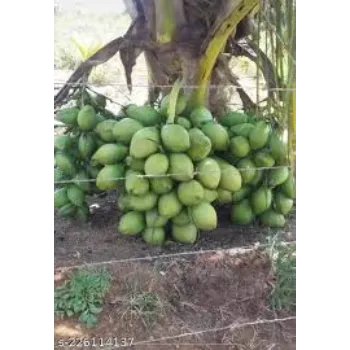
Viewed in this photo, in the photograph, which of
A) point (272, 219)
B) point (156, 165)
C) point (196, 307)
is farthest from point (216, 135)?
point (196, 307)

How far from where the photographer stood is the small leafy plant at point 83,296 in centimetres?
150

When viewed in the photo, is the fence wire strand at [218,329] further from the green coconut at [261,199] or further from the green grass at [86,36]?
the green grass at [86,36]

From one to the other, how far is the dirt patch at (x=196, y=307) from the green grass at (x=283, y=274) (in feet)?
0.06

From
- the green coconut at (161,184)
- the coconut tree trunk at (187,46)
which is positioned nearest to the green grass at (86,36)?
the coconut tree trunk at (187,46)

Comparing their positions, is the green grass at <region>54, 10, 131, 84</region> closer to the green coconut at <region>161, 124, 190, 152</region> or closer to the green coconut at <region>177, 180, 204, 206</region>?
the green coconut at <region>161, 124, 190, 152</region>

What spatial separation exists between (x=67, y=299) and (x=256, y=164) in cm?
52

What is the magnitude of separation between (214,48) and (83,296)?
1.99 feet

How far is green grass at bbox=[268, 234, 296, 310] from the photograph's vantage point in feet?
5.42

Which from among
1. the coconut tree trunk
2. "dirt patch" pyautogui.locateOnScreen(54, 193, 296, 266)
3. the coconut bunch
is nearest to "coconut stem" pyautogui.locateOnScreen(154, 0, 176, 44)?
the coconut tree trunk

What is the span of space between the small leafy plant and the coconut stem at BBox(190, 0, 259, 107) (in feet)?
1.43

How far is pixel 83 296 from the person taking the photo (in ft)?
4.95

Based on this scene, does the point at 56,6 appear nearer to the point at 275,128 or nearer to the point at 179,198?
the point at 179,198

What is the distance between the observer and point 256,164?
164 cm
